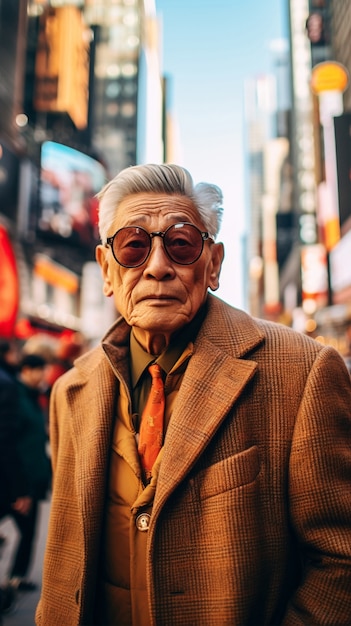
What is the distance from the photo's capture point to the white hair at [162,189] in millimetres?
1854

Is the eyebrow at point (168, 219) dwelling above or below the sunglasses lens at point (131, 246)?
above

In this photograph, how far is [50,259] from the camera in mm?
31281

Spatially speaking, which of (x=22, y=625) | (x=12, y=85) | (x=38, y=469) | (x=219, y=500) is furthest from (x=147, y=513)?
(x=12, y=85)

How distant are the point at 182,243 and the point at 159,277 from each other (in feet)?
0.50

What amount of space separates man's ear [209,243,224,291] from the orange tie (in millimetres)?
391

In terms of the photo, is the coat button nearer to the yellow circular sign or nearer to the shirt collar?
the shirt collar

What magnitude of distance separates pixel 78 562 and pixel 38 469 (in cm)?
333

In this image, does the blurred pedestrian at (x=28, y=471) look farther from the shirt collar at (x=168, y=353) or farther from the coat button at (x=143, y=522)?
the coat button at (x=143, y=522)

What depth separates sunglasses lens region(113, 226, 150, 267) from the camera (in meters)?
1.81

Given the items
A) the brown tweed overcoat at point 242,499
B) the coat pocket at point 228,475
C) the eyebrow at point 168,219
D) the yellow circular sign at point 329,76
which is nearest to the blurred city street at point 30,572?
the brown tweed overcoat at point 242,499

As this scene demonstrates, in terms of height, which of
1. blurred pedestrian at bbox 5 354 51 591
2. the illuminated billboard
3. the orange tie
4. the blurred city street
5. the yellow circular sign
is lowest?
the blurred city street

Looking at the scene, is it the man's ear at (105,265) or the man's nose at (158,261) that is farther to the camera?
the man's ear at (105,265)

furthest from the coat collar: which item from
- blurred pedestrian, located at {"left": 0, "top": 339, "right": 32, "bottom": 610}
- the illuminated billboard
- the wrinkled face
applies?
the illuminated billboard

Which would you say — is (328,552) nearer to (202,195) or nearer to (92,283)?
(202,195)
